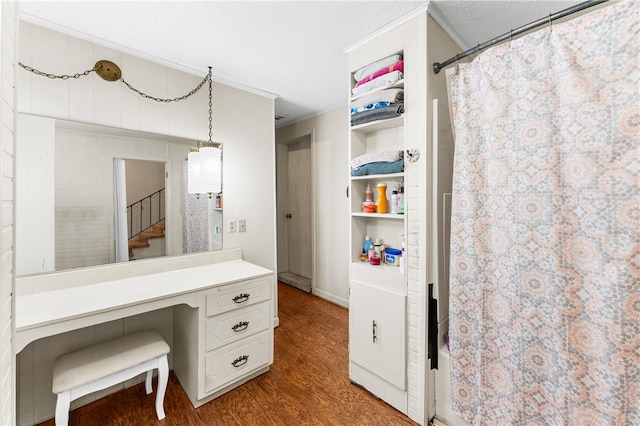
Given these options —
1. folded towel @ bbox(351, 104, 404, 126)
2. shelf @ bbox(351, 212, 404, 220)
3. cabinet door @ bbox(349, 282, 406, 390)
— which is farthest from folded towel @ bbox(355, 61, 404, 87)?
cabinet door @ bbox(349, 282, 406, 390)

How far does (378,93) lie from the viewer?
1682mm

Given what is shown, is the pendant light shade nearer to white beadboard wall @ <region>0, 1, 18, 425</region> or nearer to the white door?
white beadboard wall @ <region>0, 1, 18, 425</region>

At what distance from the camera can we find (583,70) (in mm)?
1081

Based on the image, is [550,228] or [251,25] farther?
[251,25]

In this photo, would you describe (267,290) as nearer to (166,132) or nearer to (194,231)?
(194,231)

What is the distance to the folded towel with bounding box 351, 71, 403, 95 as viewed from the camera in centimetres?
160

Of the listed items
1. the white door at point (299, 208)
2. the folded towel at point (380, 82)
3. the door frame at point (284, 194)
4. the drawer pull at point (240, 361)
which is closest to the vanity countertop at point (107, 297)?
the drawer pull at point (240, 361)

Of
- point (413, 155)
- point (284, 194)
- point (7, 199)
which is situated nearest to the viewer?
point (7, 199)

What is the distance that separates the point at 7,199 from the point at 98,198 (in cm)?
131

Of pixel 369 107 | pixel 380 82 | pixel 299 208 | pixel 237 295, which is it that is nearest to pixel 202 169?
pixel 237 295

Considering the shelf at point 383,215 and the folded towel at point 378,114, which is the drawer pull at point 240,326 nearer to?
the shelf at point 383,215

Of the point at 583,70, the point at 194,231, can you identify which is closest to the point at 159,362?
the point at 194,231

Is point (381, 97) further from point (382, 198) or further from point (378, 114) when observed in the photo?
point (382, 198)

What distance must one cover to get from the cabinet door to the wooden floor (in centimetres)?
21
